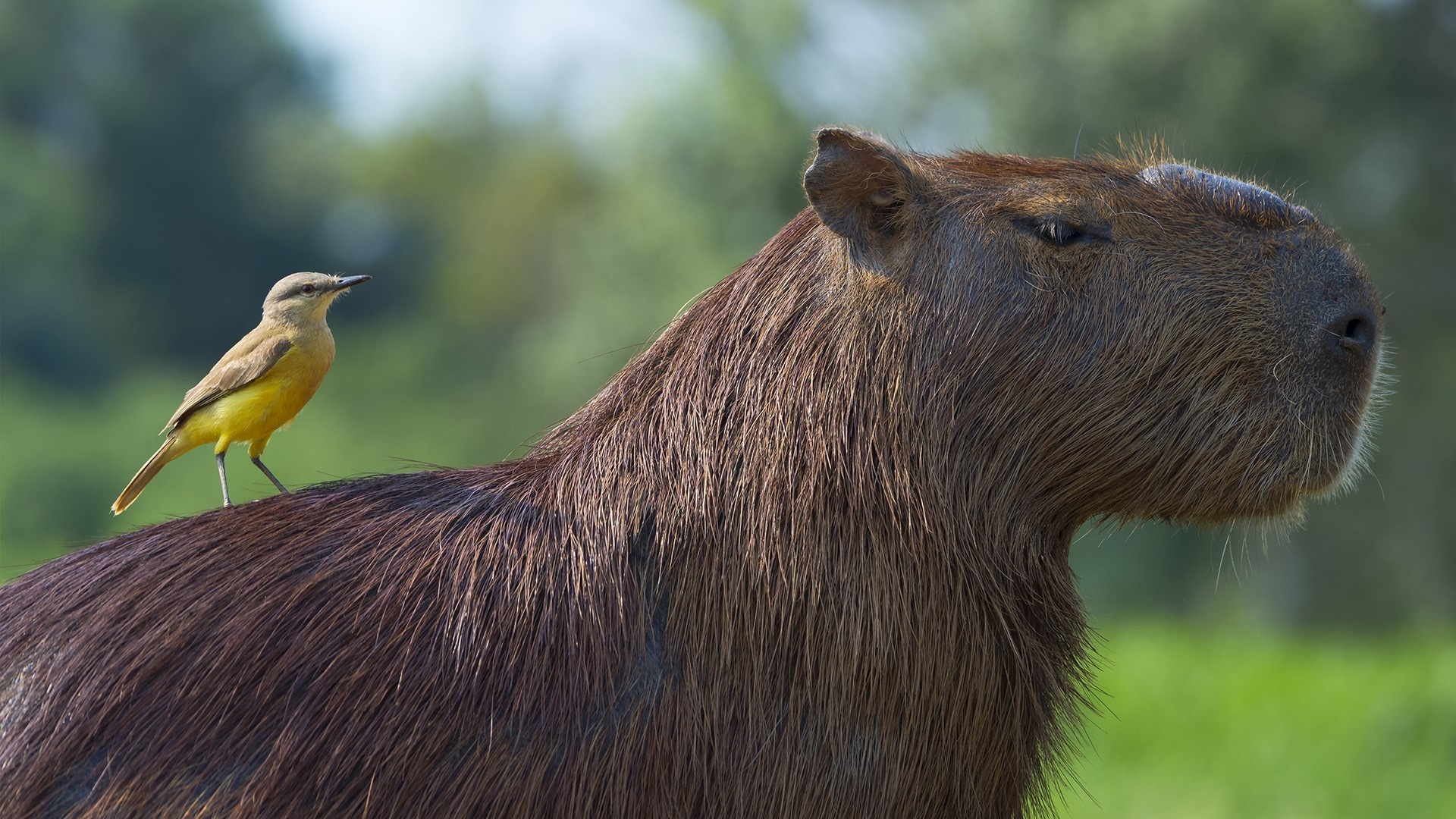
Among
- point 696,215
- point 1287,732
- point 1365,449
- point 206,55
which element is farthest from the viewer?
point 206,55

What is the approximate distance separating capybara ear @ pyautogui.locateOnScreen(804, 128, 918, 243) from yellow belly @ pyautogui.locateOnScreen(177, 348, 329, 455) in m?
1.26

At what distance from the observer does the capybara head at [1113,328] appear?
110 inches

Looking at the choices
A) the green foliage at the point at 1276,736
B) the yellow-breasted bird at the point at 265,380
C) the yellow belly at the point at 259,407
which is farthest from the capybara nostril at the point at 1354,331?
the green foliage at the point at 1276,736

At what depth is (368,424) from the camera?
4016cm

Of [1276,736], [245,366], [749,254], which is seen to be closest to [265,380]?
[245,366]

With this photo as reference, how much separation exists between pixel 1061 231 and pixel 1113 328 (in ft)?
0.76

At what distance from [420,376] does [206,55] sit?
16970 mm

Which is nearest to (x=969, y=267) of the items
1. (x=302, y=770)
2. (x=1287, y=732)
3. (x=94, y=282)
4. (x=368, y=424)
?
(x=302, y=770)

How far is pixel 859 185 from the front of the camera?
2820 mm

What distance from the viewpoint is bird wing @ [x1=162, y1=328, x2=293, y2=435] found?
10.3 feet

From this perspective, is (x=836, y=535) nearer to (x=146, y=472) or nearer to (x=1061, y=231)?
Result: (x=1061, y=231)

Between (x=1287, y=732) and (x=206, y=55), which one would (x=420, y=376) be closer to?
(x=206, y=55)

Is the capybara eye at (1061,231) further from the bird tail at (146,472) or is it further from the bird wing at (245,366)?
the bird tail at (146,472)

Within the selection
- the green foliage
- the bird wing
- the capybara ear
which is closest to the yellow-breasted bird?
the bird wing
